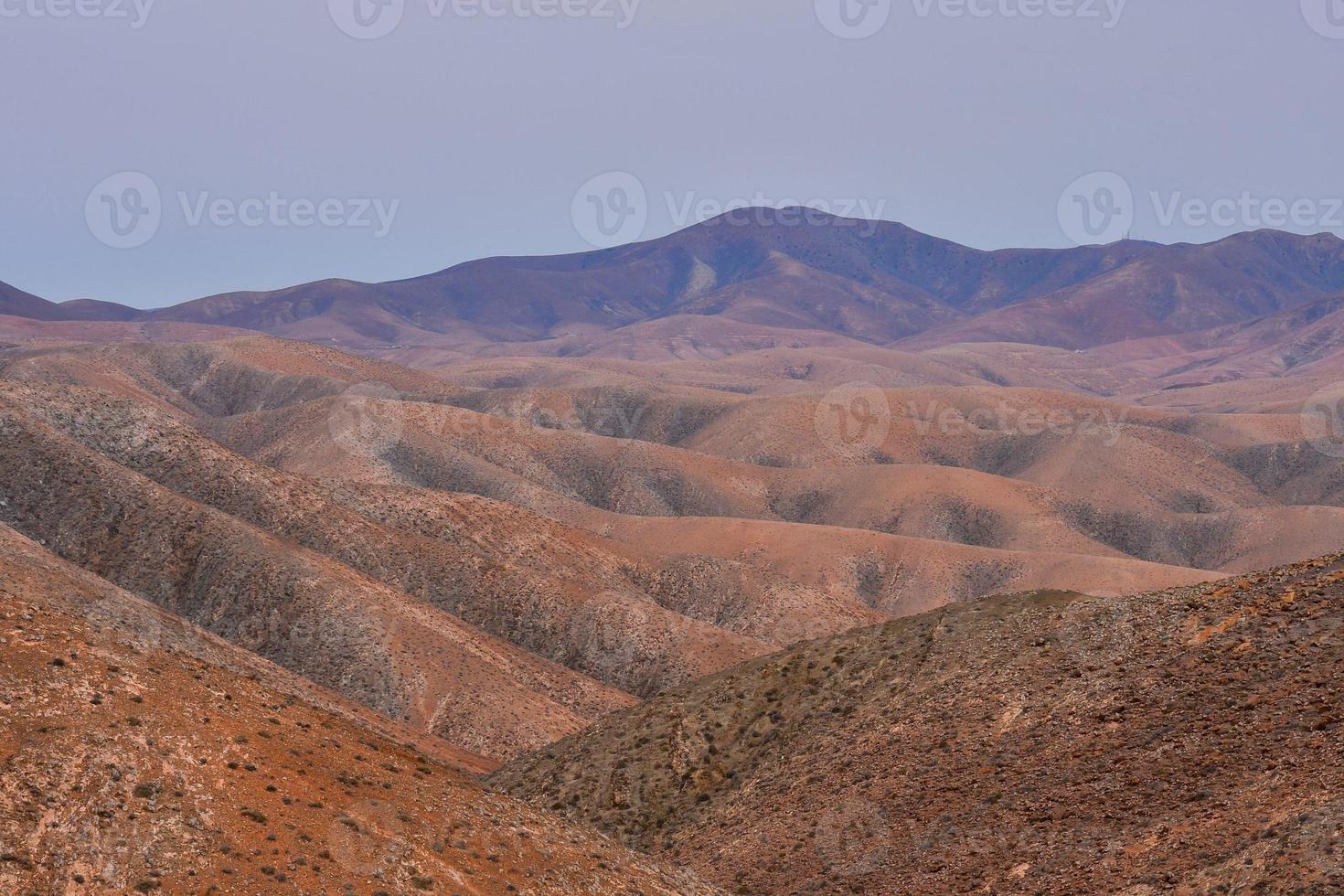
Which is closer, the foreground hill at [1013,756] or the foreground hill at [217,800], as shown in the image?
the foreground hill at [217,800]

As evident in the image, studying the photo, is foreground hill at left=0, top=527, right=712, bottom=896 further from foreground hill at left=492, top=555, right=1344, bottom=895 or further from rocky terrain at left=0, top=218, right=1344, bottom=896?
foreground hill at left=492, top=555, right=1344, bottom=895

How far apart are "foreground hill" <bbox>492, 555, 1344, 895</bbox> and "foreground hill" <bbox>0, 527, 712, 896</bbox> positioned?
6681mm

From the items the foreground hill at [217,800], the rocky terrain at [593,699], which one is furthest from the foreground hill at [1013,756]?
→ the foreground hill at [217,800]

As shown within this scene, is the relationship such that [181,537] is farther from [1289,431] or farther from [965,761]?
[1289,431]

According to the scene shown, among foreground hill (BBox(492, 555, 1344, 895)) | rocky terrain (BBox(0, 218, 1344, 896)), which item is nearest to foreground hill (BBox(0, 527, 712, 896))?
rocky terrain (BBox(0, 218, 1344, 896))

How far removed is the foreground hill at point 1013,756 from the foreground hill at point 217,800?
668 centimetres

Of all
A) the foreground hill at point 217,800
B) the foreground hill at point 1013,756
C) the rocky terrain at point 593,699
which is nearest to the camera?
the foreground hill at point 217,800

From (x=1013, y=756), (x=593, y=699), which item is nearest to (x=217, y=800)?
(x=1013, y=756)

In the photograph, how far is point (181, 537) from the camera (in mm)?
63312

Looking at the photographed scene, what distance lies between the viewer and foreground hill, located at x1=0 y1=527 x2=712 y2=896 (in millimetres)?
17406

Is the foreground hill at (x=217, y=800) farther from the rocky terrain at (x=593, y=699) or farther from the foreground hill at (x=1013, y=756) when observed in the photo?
the foreground hill at (x=1013, y=756)

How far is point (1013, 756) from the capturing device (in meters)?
28.5

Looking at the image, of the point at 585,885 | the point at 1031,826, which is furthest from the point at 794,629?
the point at 585,885

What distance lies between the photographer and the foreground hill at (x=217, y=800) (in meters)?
17.4
